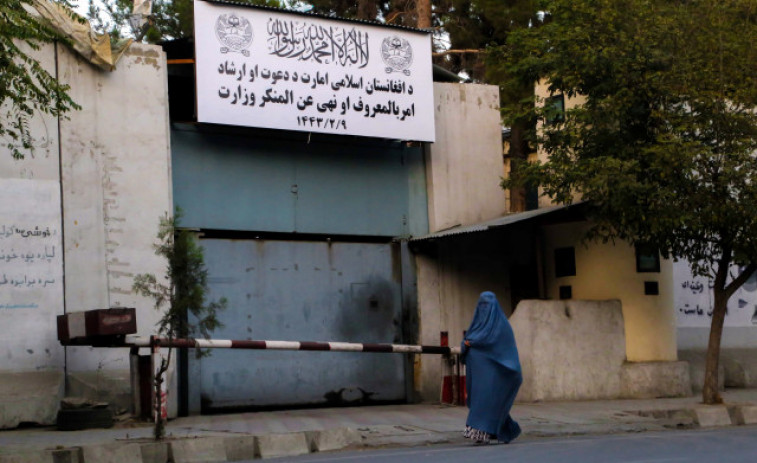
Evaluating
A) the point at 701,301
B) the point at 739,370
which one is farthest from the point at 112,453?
the point at 701,301

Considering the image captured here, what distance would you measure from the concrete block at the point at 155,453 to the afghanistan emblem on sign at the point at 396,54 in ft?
26.3

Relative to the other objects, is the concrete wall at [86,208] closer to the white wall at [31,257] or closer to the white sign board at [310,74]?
the white wall at [31,257]

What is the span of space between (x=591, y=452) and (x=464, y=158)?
861 cm

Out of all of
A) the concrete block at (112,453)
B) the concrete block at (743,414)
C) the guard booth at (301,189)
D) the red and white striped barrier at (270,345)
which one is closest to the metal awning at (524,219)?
the guard booth at (301,189)

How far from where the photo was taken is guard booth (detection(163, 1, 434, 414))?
48.6ft

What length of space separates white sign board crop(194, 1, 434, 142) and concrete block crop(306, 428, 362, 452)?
17.3ft

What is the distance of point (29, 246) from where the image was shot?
1309 cm

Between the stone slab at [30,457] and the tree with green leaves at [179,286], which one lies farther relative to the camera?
the tree with green leaves at [179,286]

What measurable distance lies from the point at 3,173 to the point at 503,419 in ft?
23.5

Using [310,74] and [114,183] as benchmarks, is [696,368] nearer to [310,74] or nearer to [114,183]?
[310,74]

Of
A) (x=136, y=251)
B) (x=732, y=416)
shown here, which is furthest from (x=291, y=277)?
(x=732, y=416)

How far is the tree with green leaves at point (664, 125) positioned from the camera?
13805 millimetres

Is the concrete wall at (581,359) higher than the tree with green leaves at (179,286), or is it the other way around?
the tree with green leaves at (179,286)

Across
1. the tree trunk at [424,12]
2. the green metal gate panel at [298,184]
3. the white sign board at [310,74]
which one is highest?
the tree trunk at [424,12]
